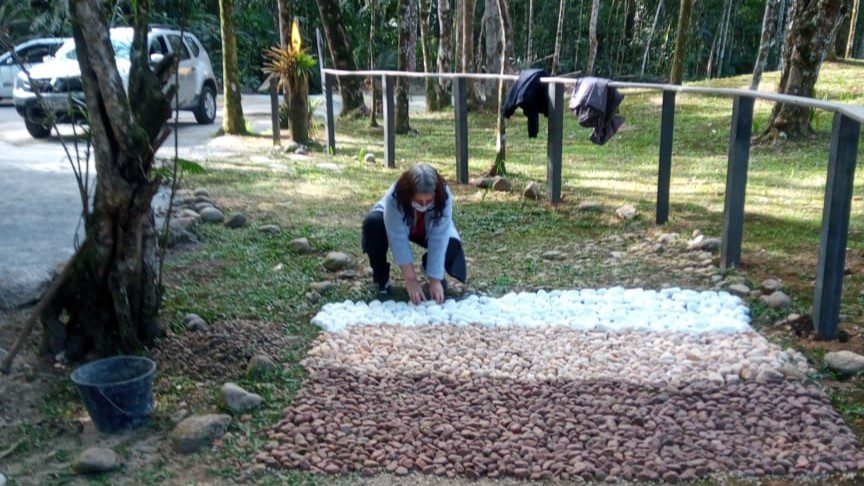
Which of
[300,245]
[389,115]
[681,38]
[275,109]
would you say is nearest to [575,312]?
[300,245]

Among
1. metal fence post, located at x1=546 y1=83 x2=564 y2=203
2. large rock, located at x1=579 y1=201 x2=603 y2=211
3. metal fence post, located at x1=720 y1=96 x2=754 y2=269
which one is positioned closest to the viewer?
metal fence post, located at x1=720 y1=96 x2=754 y2=269

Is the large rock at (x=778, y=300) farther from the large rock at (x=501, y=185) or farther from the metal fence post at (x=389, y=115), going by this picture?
the metal fence post at (x=389, y=115)

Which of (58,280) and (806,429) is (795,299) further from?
(58,280)

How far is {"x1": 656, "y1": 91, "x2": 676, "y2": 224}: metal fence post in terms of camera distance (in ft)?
18.0

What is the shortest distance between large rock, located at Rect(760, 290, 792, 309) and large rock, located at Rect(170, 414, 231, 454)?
8.75 ft

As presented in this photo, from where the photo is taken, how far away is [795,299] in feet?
13.3

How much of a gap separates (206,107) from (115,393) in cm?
1062

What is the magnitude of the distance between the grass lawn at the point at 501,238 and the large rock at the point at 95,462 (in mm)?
85

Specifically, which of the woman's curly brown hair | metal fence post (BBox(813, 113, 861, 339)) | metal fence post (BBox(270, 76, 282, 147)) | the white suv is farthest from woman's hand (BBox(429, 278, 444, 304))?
metal fence post (BBox(270, 76, 282, 147))

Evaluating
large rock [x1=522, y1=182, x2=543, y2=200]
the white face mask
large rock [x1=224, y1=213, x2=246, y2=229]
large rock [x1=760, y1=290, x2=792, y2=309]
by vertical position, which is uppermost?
the white face mask

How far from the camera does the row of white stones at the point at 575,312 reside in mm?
3814

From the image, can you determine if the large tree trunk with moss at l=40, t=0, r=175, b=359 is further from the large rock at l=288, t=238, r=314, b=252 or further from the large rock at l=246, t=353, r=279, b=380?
the large rock at l=288, t=238, r=314, b=252

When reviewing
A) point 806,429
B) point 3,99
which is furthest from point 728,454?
point 3,99

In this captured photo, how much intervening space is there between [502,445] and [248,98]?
1768 centimetres
